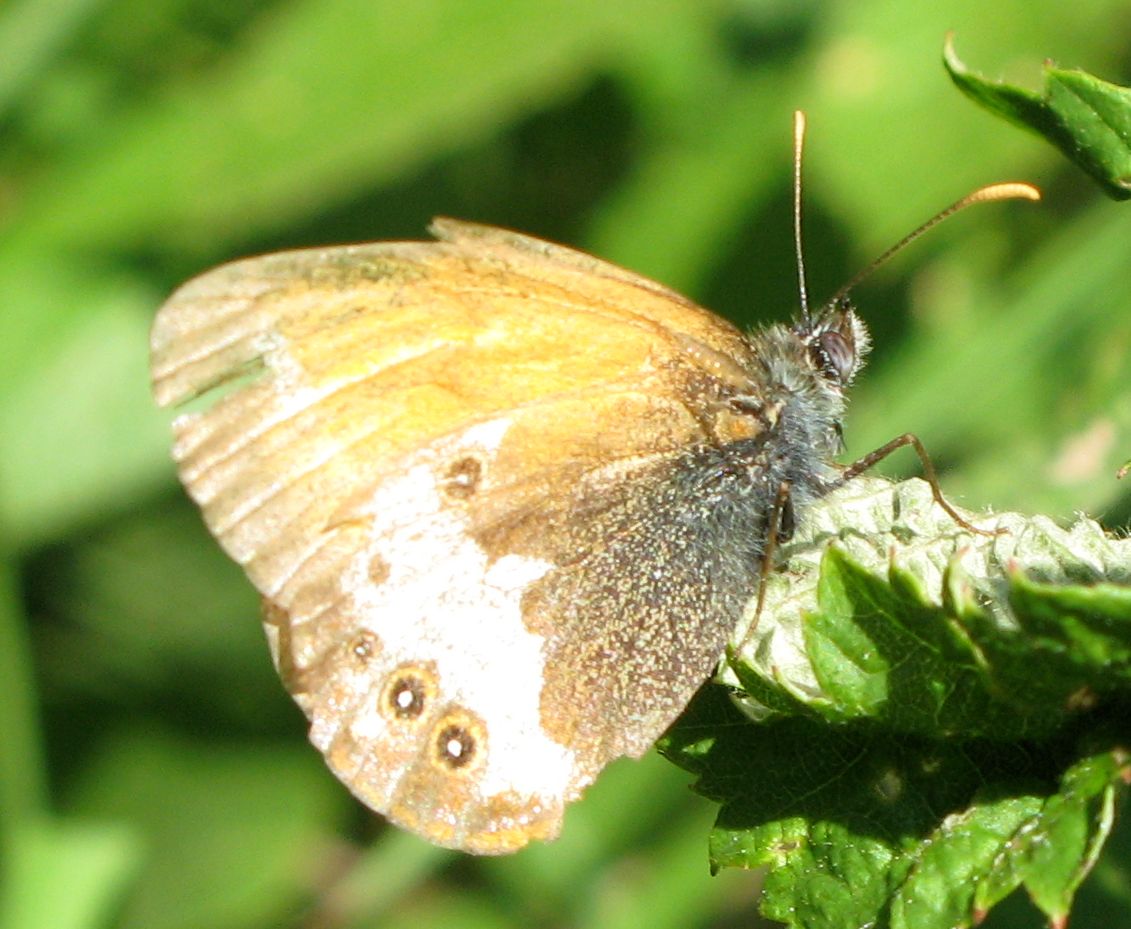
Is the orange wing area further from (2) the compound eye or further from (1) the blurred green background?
(1) the blurred green background

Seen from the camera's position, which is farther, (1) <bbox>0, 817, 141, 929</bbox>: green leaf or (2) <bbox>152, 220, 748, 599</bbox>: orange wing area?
(1) <bbox>0, 817, 141, 929</bbox>: green leaf

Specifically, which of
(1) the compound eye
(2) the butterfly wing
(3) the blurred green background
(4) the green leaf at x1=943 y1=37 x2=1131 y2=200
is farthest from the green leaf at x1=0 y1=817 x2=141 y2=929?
(4) the green leaf at x1=943 y1=37 x2=1131 y2=200

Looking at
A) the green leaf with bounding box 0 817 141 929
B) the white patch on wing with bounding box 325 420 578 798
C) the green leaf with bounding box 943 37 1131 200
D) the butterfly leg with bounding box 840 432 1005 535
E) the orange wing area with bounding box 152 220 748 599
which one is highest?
the green leaf with bounding box 943 37 1131 200

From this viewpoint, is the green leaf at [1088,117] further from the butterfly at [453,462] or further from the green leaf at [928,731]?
the butterfly at [453,462]

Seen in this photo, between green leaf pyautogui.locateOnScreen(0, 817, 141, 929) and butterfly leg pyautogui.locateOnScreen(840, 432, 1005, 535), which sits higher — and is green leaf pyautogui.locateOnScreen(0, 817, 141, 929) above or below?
below

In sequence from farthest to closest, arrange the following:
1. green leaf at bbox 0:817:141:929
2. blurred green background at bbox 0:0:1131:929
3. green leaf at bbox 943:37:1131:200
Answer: blurred green background at bbox 0:0:1131:929 < green leaf at bbox 0:817:141:929 < green leaf at bbox 943:37:1131:200

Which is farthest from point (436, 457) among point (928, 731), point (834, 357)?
point (928, 731)

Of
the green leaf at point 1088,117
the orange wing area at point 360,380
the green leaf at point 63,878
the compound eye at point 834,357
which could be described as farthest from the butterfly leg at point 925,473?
the green leaf at point 63,878

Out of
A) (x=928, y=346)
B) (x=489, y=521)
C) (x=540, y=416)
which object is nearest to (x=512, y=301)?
(x=540, y=416)
